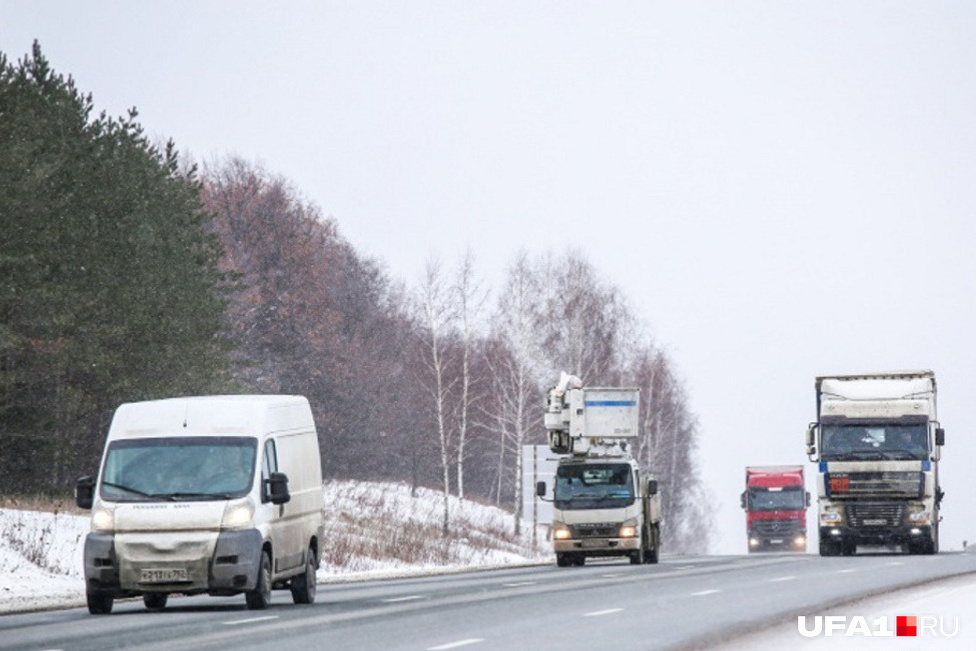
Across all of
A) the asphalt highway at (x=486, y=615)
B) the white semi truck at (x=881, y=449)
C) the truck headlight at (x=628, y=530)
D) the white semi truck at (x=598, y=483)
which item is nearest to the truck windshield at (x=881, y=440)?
the white semi truck at (x=881, y=449)

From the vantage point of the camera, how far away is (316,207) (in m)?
97.8

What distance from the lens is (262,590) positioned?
24.7 m

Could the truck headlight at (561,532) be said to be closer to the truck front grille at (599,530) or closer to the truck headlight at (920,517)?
the truck front grille at (599,530)

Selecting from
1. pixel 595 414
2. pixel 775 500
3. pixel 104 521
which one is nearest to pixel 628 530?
pixel 595 414

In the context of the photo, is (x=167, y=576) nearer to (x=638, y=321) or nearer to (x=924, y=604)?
(x=924, y=604)

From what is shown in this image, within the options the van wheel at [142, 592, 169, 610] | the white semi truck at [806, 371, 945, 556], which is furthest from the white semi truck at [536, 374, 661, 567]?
the van wheel at [142, 592, 169, 610]

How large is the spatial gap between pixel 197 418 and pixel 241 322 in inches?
2344

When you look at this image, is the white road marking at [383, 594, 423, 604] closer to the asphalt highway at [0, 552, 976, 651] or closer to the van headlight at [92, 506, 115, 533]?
the asphalt highway at [0, 552, 976, 651]

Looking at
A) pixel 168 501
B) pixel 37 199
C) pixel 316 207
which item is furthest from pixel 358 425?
pixel 168 501

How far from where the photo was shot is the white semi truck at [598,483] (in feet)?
149

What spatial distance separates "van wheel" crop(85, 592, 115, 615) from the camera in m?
24.7

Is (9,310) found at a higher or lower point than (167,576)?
higher

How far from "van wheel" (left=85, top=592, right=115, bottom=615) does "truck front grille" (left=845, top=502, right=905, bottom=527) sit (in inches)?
1049

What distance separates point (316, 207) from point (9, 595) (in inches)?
2719
